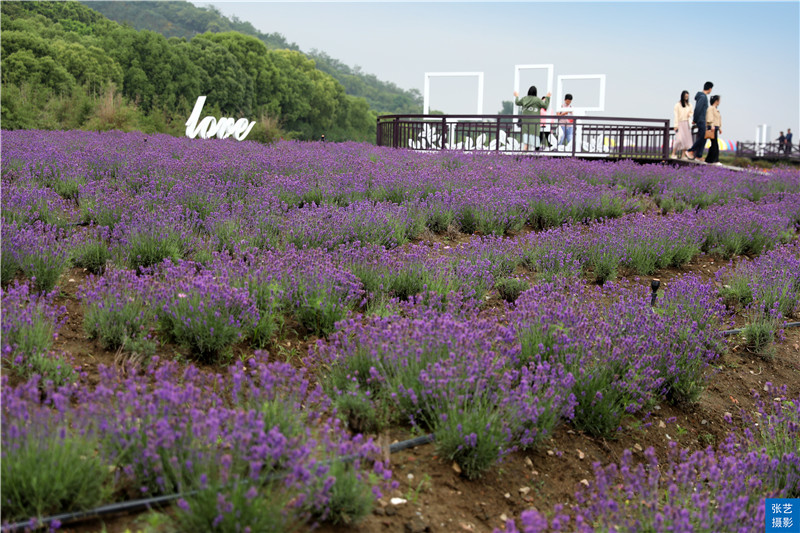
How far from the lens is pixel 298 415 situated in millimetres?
2719

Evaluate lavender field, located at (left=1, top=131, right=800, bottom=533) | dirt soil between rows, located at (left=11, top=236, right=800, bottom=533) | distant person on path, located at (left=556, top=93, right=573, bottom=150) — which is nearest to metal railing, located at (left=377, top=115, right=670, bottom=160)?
distant person on path, located at (left=556, top=93, right=573, bottom=150)

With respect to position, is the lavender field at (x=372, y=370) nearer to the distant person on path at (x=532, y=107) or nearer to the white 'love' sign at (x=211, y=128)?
the distant person on path at (x=532, y=107)

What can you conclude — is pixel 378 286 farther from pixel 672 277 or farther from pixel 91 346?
pixel 672 277

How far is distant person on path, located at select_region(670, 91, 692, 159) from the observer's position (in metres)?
17.0

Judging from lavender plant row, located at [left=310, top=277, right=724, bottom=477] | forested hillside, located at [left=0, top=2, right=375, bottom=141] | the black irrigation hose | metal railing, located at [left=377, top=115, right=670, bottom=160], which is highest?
forested hillside, located at [left=0, top=2, right=375, bottom=141]

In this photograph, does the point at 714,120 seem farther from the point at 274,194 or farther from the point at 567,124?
the point at 274,194

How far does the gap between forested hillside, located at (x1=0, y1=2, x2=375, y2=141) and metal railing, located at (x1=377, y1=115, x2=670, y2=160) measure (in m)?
6.78

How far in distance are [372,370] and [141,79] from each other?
42.6 metres

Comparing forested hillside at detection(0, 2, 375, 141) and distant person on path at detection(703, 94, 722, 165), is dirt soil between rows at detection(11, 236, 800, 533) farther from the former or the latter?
forested hillside at detection(0, 2, 375, 141)

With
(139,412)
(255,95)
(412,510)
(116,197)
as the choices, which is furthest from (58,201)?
(255,95)

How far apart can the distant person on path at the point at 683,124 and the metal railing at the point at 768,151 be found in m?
28.9

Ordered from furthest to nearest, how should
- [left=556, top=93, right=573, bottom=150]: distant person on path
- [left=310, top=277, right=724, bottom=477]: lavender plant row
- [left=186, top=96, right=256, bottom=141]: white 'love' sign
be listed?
[left=186, top=96, right=256, bottom=141]: white 'love' sign → [left=556, top=93, right=573, bottom=150]: distant person on path → [left=310, top=277, right=724, bottom=477]: lavender plant row

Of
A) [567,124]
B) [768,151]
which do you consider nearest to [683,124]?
[567,124]

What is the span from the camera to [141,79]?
40.7 meters
